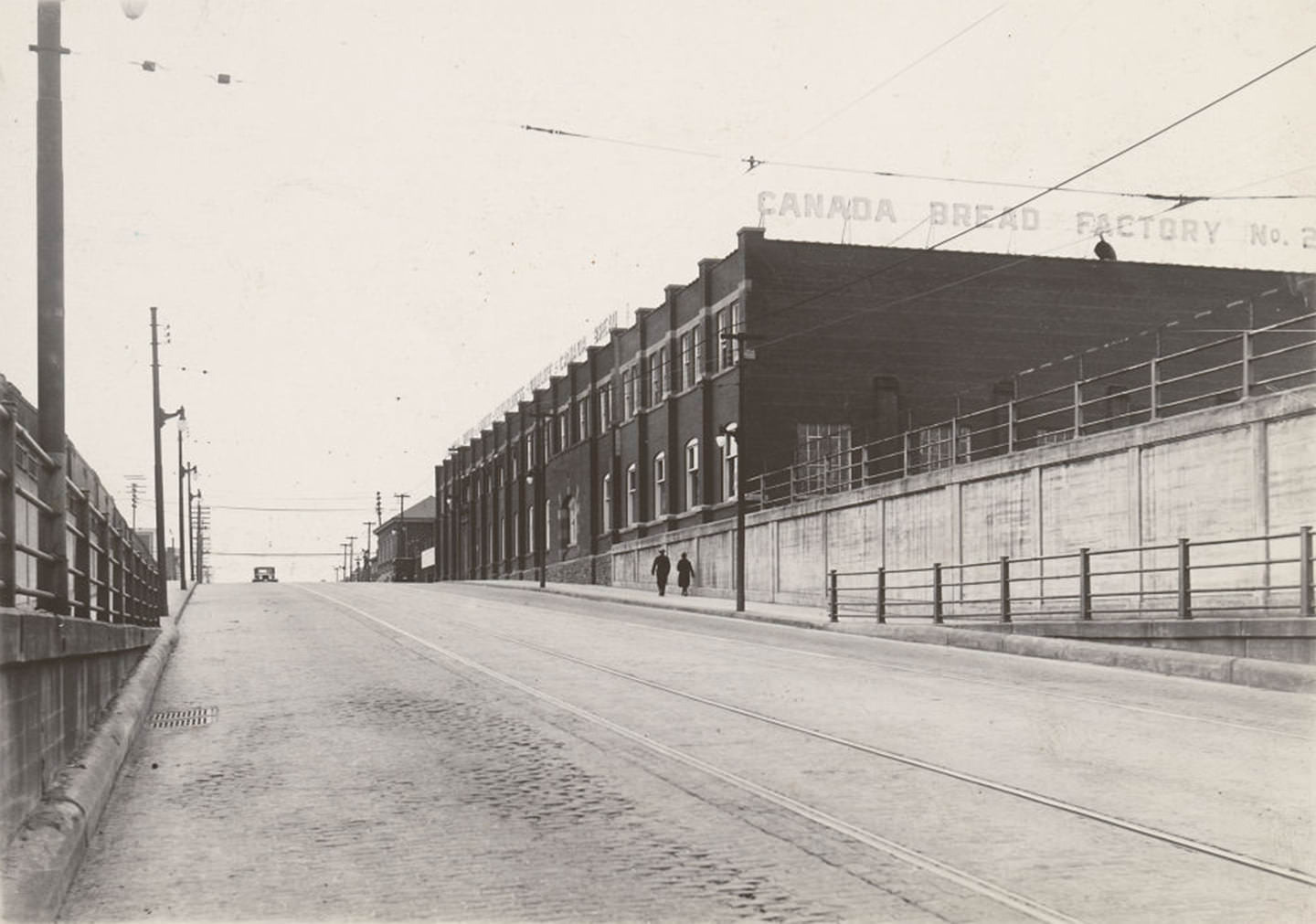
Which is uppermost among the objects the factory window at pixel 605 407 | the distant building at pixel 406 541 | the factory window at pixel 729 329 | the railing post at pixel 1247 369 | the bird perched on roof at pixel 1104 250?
the bird perched on roof at pixel 1104 250

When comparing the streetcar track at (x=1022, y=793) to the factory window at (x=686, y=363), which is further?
the factory window at (x=686, y=363)

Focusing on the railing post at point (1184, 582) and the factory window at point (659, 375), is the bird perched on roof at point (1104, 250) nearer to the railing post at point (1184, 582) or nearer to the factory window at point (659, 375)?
the factory window at point (659, 375)

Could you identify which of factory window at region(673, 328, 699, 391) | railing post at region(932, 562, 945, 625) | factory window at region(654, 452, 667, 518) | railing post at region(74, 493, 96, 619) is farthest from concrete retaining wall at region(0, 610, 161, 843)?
factory window at region(654, 452, 667, 518)

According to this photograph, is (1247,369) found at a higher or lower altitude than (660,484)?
higher

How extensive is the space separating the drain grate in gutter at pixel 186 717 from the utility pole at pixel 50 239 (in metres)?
2.83

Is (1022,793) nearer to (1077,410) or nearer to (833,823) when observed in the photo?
(833,823)

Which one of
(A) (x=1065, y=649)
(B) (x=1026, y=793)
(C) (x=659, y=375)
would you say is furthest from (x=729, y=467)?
(B) (x=1026, y=793)

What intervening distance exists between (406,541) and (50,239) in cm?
12548

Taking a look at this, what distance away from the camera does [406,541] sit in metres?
135

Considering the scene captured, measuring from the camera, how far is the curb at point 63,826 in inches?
234

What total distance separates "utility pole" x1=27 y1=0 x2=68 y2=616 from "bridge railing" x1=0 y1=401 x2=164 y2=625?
0.46 meters

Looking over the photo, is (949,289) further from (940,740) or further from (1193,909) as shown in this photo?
(1193,909)

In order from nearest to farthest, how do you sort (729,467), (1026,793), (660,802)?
(660,802) < (1026,793) < (729,467)

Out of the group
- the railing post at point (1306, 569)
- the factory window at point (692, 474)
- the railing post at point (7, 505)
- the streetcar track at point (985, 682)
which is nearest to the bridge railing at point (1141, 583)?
the railing post at point (1306, 569)
